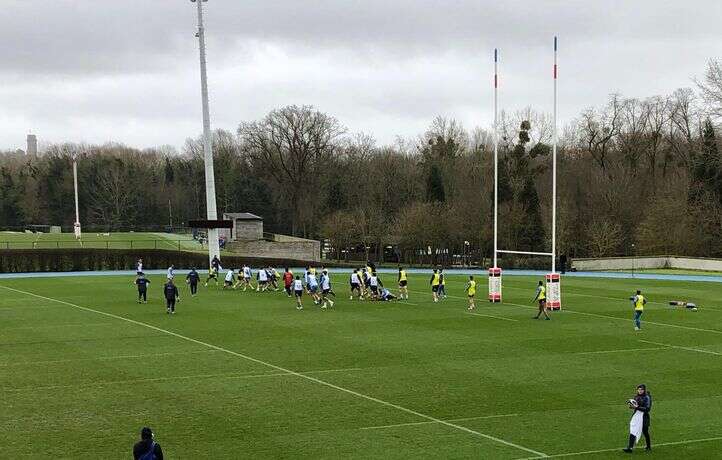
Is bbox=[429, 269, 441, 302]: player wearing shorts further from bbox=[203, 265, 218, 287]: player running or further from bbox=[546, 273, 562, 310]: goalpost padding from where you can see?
bbox=[203, 265, 218, 287]: player running

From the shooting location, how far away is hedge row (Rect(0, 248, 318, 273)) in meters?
65.2

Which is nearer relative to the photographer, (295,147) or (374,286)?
(374,286)

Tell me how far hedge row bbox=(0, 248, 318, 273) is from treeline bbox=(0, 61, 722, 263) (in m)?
19.9

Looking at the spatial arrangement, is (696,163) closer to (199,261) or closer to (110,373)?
(199,261)

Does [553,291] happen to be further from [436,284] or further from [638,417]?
[638,417]

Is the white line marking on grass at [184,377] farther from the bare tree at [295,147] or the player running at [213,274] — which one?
the bare tree at [295,147]

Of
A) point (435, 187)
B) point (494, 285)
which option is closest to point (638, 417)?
point (494, 285)

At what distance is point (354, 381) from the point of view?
68.5 feet

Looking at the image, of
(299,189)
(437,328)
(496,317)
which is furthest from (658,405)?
(299,189)

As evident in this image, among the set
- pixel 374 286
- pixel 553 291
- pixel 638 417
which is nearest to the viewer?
pixel 638 417

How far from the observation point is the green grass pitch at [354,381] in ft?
50.7

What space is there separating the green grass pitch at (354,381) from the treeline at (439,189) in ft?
143

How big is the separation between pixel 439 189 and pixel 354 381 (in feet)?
232

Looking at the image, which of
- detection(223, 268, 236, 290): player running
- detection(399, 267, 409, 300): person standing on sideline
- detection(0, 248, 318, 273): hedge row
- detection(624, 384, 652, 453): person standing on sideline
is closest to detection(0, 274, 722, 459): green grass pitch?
detection(624, 384, 652, 453): person standing on sideline
